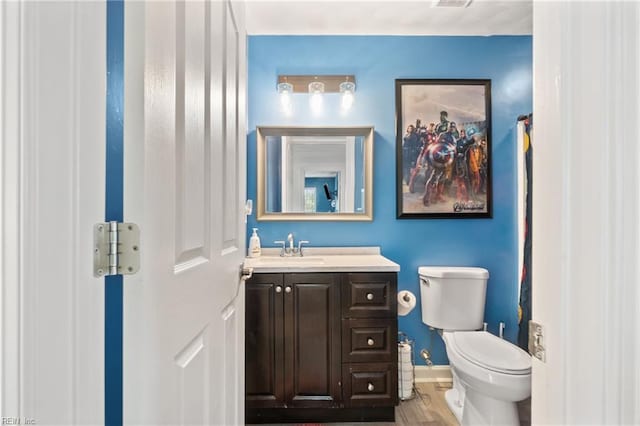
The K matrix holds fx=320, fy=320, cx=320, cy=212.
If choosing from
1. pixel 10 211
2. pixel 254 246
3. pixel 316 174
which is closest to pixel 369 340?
pixel 254 246

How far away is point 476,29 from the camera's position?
2246 millimetres

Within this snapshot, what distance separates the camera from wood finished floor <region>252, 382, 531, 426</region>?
Answer: 1.83 m

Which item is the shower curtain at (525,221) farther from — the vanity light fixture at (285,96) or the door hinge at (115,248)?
the door hinge at (115,248)

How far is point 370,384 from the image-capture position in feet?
5.87

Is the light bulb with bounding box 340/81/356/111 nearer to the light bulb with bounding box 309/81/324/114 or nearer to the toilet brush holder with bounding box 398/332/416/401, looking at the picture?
the light bulb with bounding box 309/81/324/114

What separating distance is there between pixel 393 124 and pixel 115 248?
208 centimetres

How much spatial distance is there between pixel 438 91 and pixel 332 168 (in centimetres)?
94

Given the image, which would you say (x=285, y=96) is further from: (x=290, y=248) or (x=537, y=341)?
(x=537, y=341)

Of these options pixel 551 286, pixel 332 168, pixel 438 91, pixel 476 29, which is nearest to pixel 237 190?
pixel 551 286

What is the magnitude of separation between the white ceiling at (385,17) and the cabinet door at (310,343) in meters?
1.66

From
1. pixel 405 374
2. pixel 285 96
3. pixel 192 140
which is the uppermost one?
pixel 285 96

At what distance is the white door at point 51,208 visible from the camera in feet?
1.37

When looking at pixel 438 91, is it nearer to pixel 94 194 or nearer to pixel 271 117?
pixel 271 117

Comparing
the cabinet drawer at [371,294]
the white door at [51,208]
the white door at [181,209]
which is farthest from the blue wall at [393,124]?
the white door at [51,208]
